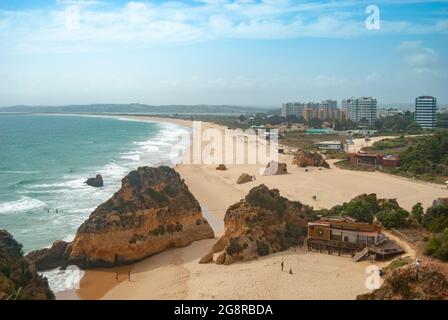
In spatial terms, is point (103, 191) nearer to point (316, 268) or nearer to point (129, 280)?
point (129, 280)

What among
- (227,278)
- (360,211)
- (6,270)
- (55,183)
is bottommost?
(55,183)

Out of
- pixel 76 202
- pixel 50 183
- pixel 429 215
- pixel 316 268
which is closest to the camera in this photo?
pixel 316 268

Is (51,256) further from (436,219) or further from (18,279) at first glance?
(436,219)

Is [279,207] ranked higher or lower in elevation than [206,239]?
higher

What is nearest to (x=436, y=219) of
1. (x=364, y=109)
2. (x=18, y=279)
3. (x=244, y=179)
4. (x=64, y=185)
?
(x=18, y=279)

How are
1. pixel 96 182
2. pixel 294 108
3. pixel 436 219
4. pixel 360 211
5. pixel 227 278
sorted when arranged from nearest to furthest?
pixel 227 278, pixel 436 219, pixel 360 211, pixel 96 182, pixel 294 108
